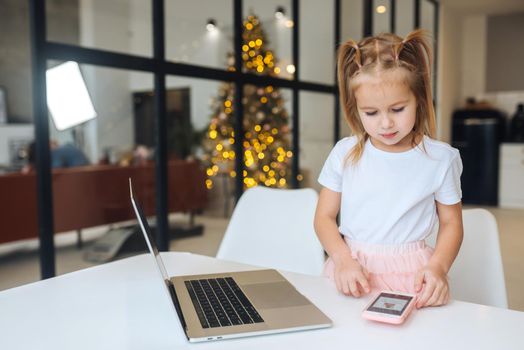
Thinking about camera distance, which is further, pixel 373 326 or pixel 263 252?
pixel 263 252

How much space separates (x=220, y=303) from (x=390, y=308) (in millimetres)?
323

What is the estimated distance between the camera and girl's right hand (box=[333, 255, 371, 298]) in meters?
1.01

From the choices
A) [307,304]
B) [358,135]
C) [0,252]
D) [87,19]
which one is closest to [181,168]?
[87,19]

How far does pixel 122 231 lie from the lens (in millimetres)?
3123

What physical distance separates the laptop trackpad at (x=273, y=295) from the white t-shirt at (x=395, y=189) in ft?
0.86

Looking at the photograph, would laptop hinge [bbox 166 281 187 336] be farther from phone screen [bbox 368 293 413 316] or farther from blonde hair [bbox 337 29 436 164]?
blonde hair [bbox 337 29 436 164]

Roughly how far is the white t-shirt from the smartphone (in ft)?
0.85

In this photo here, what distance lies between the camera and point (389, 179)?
116cm

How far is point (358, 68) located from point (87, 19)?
5.95ft

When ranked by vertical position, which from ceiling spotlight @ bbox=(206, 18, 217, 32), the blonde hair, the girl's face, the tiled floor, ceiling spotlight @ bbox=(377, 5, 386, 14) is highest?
ceiling spotlight @ bbox=(377, 5, 386, 14)

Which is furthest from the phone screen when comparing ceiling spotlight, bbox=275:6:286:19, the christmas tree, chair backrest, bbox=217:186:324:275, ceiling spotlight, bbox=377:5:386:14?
ceiling spotlight, bbox=377:5:386:14

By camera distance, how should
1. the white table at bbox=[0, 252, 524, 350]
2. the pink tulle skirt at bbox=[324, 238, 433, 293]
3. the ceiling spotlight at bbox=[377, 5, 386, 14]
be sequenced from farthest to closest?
1. the ceiling spotlight at bbox=[377, 5, 386, 14]
2. the pink tulle skirt at bbox=[324, 238, 433, 293]
3. the white table at bbox=[0, 252, 524, 350]

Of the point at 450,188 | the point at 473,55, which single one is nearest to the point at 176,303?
the point at 450,188

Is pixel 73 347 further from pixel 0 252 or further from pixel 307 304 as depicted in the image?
pixel 0 252
